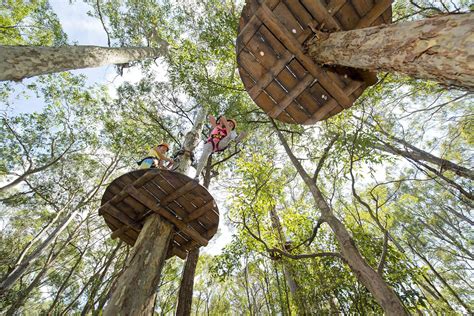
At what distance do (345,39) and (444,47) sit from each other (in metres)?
1.19

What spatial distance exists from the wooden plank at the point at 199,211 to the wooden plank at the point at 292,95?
6.20ft

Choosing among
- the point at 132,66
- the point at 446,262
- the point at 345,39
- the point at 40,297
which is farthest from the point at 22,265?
the point at 446,262

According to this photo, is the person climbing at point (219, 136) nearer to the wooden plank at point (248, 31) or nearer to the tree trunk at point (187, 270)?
the tree trunk at point (187, 270)

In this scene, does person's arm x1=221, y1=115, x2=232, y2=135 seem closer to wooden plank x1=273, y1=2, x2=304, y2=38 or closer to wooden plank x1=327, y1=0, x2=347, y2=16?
wooden plank x1=273, y1=2, x2=304, y2=38

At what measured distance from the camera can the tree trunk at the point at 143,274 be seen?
→ 2.96 metres

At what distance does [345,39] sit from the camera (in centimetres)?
233

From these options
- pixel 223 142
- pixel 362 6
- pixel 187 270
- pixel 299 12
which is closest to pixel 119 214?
pixel 187 270

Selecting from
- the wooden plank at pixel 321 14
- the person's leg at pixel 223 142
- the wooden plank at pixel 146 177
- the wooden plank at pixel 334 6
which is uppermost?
the person's leg at pixel 223 142

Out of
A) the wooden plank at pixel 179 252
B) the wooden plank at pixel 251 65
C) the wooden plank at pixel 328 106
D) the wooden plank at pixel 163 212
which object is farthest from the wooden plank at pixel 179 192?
the wooden plank at pixel 328 106

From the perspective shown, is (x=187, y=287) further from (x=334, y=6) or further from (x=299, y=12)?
(x=334, y=6)

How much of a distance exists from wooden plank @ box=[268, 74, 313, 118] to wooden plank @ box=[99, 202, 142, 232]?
323 centimetres

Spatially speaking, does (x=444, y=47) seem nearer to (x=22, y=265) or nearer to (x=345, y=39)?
(x=345, y=39)

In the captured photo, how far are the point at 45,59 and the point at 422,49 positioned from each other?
4.77m

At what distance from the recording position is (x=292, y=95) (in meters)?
3.69
